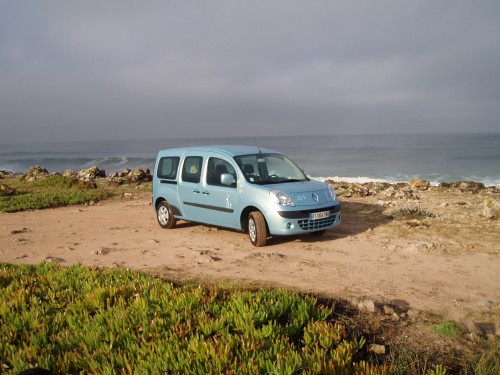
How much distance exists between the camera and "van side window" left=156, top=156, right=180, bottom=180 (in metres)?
10.2

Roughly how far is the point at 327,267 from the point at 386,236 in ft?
8.73

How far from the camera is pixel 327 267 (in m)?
6.79

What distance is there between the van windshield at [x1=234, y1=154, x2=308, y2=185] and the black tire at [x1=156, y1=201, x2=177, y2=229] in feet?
8.11

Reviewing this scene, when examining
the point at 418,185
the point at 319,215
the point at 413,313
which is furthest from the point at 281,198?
the point at 418,185

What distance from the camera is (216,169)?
30.3 ft

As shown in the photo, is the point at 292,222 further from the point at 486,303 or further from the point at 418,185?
the point at 418,185

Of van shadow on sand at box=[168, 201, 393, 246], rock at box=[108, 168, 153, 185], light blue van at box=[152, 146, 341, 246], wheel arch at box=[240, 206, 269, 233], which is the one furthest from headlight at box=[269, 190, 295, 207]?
rock at box=[108, 168, 153, 185]

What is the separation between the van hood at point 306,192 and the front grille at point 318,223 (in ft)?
1.09

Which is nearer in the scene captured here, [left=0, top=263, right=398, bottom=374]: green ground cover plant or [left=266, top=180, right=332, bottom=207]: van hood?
A: [left=0, top=263, right=398, bottom=374]: green ground cover plant

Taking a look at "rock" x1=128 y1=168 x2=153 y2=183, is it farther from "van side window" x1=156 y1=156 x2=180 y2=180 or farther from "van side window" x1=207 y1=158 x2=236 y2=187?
"van side window" x1=207 y1=158 x2=236 y2=187

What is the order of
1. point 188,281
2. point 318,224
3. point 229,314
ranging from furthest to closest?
point 318,224
point 188,281
point 229,314

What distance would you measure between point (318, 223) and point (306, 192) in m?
0.65

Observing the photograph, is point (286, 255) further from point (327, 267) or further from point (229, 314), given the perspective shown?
point (229, 314)

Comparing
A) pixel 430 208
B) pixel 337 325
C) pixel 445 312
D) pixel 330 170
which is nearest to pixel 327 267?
pixel 445 312
